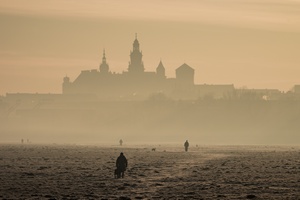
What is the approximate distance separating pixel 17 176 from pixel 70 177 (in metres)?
2.98

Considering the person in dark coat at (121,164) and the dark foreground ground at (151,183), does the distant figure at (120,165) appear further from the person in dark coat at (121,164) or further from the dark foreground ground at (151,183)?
the dark foreground ground at (151,183)

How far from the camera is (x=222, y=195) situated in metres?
39.6

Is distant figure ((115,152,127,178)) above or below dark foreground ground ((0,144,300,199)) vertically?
above

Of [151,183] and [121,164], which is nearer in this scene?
[151,183]

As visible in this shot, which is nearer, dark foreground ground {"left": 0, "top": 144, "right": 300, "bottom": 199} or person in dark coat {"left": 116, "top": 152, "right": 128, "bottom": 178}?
dark foreground ground {"left": 0, "top": 144, "right": 300, "bottom": 199}

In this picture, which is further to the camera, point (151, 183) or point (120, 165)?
point (120, 165)

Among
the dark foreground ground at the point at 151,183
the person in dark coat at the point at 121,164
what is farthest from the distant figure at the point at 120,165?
the dark foreground ground at the point at 151,183

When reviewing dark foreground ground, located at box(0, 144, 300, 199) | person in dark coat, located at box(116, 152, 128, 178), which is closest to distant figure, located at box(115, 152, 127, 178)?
person in dark coat, located at box(116, 152, 128, 178)

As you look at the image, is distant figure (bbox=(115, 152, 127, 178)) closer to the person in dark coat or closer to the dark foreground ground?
the person in dark coat

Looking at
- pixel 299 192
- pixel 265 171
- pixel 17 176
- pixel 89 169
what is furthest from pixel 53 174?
pixel 299 192

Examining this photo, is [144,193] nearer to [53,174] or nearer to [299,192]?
[299,192]

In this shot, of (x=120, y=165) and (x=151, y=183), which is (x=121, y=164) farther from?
(x=151, y=183)

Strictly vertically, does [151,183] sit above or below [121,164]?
below

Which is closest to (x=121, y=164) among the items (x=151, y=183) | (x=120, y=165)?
(x=120, y=165)
